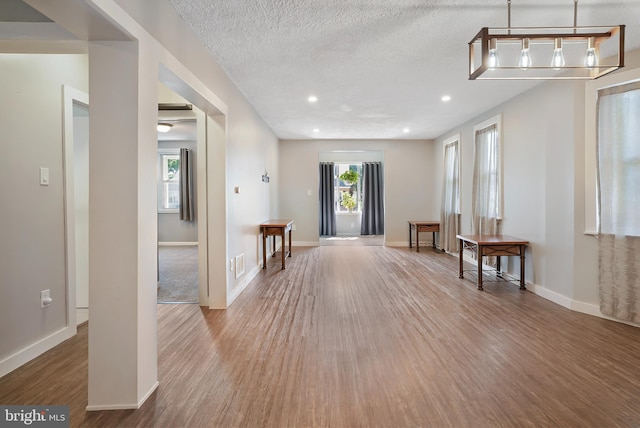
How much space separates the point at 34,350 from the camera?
90.3 inches

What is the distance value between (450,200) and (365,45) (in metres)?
4.49

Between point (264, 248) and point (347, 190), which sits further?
point (347, 190)

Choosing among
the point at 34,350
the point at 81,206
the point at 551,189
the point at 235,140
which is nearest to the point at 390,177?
the point at 551,189

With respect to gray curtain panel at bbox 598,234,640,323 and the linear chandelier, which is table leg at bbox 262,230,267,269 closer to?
the linear chandelier

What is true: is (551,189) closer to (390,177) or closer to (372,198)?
(390,177)

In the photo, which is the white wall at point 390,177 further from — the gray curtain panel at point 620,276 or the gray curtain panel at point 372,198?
the gray curtain panel at point 620,276

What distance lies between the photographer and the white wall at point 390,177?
7551mm

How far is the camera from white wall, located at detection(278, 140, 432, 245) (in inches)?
→ 297

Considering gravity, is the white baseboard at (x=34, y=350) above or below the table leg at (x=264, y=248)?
below

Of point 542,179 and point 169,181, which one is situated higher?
point 169,181

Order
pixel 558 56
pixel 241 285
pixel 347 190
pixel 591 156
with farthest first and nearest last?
pixel 347 190 → pixel 241 285 → pixel 591 156 → pixel 558 56

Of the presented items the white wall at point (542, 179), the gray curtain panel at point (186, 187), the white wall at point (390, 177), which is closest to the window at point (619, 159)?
the white wall at point (542, 179)

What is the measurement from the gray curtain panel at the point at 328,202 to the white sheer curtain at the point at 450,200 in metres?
3.68

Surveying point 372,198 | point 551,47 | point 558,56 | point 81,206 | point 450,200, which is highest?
point 551,47
